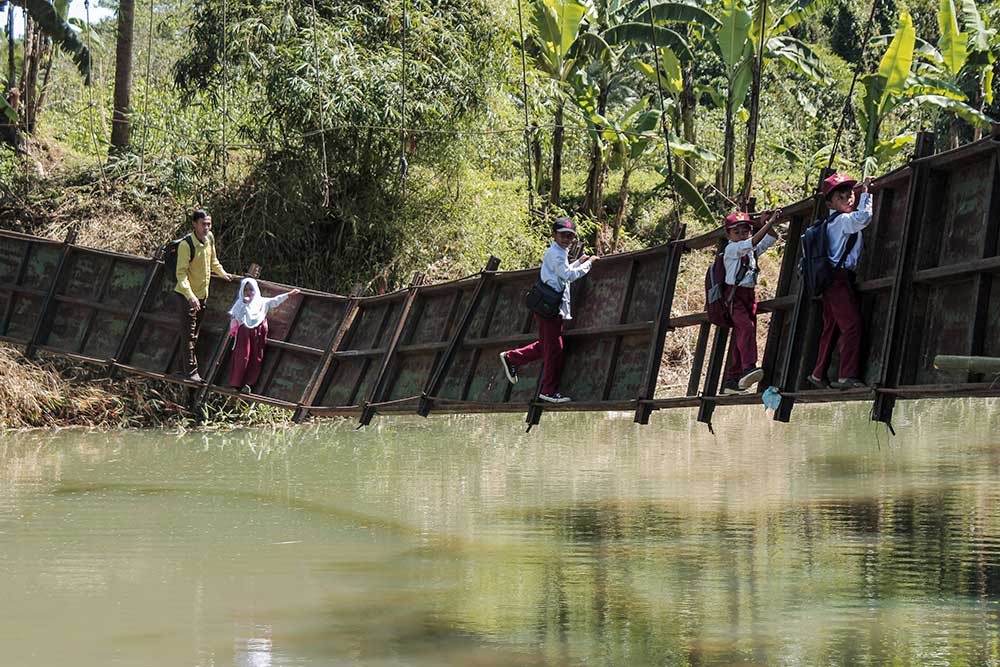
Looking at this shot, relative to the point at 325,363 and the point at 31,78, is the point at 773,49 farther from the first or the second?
the point at 325,363

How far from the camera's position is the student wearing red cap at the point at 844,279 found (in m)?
7.83

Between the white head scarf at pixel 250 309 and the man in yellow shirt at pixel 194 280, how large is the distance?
0.37 meters

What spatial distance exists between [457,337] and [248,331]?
2600mm

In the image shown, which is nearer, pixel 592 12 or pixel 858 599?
pixel 858 599

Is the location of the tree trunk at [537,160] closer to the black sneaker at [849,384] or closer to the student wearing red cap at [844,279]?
the student wearing red cap at [844,279]

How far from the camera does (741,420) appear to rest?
19000 mm

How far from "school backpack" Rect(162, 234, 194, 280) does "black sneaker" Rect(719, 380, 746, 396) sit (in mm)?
6227

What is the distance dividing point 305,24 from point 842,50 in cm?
1978

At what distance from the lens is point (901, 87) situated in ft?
66.2

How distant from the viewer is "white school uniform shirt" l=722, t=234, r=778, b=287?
8.83 m

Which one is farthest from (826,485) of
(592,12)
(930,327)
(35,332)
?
(592,12)

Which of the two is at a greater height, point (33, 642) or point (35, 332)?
point (35, 332)

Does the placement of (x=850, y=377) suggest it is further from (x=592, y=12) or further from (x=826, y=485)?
(x=592, y=12)

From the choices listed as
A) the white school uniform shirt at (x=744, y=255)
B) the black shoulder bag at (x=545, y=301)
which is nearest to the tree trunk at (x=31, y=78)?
the black shoulder bag at (x=545, y=301)
